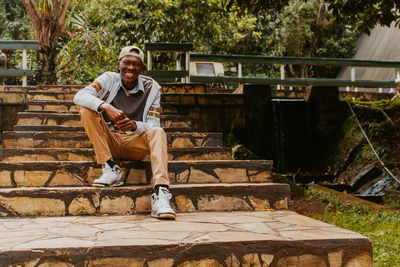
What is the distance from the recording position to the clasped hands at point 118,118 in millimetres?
3583

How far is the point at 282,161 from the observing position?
827 cm

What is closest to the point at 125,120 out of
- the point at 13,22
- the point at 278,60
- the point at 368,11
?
the point at 368,11

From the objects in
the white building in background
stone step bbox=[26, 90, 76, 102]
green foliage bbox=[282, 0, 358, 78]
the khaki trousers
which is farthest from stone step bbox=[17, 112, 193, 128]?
the white building in background

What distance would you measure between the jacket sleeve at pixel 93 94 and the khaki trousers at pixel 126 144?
7cm

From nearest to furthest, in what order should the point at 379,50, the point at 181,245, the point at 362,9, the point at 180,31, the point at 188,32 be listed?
the point at 181,245
the point at 362,9
the point at 180,31
the point at 188,32
the point at 379,50

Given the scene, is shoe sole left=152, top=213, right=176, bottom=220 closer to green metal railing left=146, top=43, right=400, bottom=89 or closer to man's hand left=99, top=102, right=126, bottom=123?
man's hand left=99, top=102, right=126, bottom=123

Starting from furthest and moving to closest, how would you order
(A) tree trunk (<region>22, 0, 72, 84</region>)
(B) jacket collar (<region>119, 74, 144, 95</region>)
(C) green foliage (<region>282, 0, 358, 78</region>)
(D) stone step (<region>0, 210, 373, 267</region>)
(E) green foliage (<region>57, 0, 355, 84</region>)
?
(C) green foliage (<region>282, 0, 358, 78</region>)
(E) green foliage (<region>57, 0, 355, 84</region>)
(A) tree trunk (<region>22, 0, 72, 84</region>)
(B) jacket collar (<region>119, 74, 144, 95</region>)
(D) stone step (<region>0, 210, 373, 267</region>)

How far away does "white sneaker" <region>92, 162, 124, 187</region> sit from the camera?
358cm

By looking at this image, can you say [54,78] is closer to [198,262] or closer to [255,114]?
[255,114]

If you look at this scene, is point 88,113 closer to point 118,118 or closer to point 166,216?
point 118,118

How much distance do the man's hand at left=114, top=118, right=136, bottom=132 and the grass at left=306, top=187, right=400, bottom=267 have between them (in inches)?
98.1

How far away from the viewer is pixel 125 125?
3680 millimetres

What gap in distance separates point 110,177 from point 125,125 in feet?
1.62

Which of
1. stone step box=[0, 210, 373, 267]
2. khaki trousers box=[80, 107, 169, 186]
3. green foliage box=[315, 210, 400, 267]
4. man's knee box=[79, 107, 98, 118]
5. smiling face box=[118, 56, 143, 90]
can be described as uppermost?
smiling face box=[118, 56, 143, 90]
